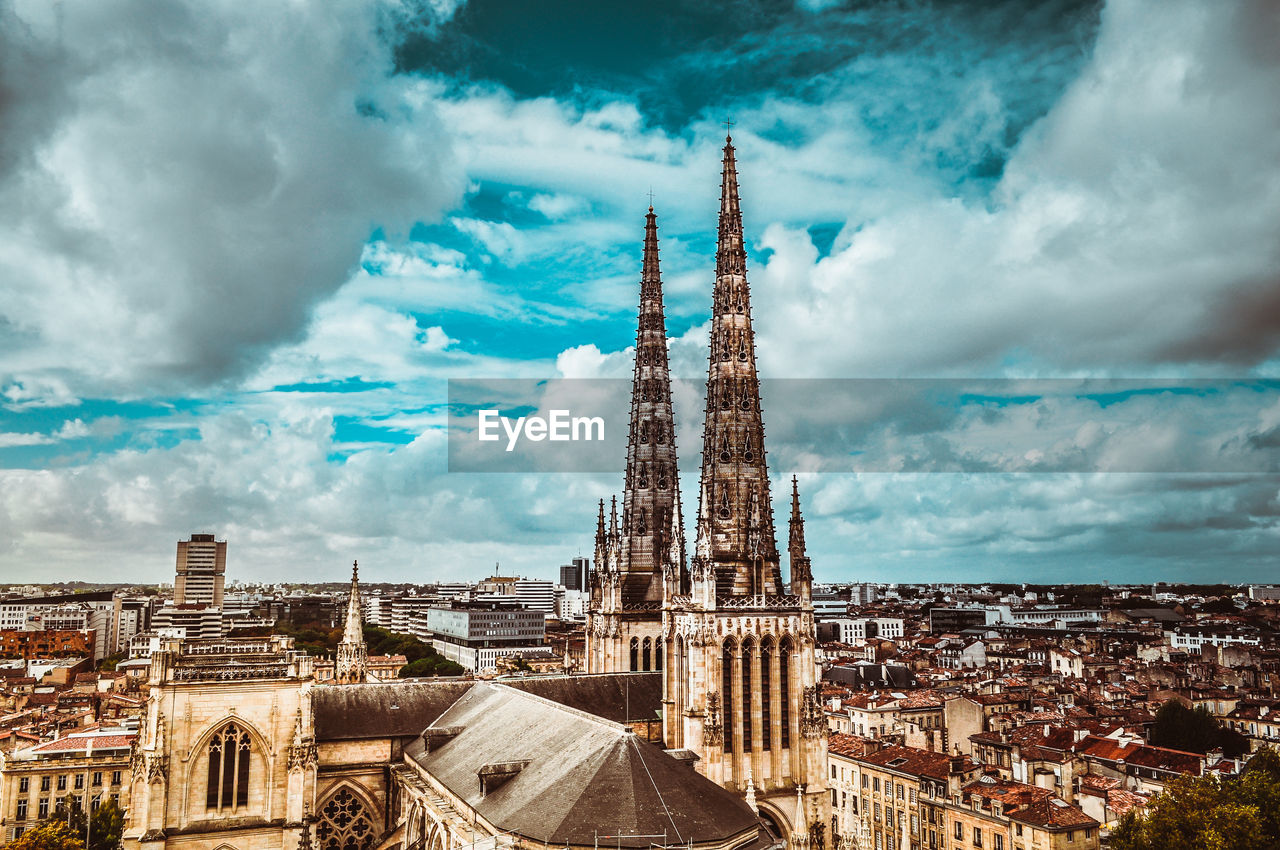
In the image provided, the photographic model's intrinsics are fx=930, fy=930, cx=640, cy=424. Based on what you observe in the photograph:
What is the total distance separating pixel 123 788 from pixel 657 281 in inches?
1683

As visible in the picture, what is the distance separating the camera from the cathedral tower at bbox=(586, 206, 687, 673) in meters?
46.8

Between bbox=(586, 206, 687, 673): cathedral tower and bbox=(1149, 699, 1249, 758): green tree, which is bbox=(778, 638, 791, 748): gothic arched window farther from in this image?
bbox=(1149, 699, 1249, 758): green tree

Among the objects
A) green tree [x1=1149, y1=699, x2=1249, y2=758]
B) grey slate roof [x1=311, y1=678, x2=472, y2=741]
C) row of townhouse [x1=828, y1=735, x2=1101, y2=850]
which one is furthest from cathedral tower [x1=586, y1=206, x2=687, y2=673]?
green tree [x1=1149, y1=699, x2=1249, y2=758]

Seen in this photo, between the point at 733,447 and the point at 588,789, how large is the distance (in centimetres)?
1647

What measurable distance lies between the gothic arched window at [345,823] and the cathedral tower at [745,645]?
1286 centimetres

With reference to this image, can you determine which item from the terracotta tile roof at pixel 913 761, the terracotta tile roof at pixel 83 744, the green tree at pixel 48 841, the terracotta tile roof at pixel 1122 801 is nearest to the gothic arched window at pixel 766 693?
the terracotta tile roof at pixel 1122 801

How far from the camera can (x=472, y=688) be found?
139 feet

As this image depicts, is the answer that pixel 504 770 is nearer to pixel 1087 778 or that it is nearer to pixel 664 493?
pixel 664 493

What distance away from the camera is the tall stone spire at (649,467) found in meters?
47.8

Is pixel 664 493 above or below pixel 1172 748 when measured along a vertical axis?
above

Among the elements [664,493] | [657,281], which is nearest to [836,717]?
[664,493]

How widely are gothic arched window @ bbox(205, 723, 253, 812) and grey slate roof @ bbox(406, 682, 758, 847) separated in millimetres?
6692

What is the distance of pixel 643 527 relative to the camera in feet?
160

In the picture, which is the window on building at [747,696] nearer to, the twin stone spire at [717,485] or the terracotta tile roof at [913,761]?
the twin stone spire at [717,485]
